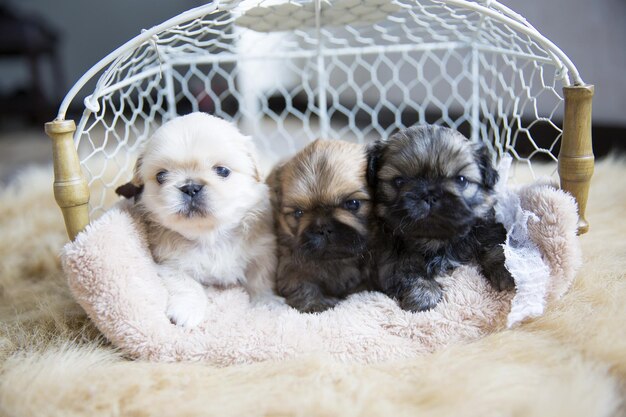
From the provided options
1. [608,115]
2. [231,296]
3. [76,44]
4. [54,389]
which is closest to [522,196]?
[231,296]

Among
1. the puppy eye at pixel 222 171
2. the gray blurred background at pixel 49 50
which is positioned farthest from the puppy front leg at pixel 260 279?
the gray blurred background at pixel 49 50

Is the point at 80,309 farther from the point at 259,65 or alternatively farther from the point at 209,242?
the point at 259,65

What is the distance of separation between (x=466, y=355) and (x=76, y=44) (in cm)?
768

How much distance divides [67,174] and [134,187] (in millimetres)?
264

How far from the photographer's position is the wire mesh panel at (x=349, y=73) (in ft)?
5.70

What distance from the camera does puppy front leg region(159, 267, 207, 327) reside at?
155cm

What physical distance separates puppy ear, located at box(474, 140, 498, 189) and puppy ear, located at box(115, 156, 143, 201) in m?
1.06

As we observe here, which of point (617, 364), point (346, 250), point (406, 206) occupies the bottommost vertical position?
point (617, 364)

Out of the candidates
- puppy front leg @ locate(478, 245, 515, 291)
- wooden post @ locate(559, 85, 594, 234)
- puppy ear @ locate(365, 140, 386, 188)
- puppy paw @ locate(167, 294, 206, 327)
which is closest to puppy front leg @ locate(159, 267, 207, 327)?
puppy paw @ locate(167, 294, 206, 327)

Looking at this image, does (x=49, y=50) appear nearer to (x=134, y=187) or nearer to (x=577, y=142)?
(x=134, y=187)

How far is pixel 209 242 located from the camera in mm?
1714

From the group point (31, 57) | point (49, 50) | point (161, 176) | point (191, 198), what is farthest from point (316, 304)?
point (49, 50)

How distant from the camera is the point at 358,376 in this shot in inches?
51.1

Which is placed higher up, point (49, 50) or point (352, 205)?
point (49, 50)
